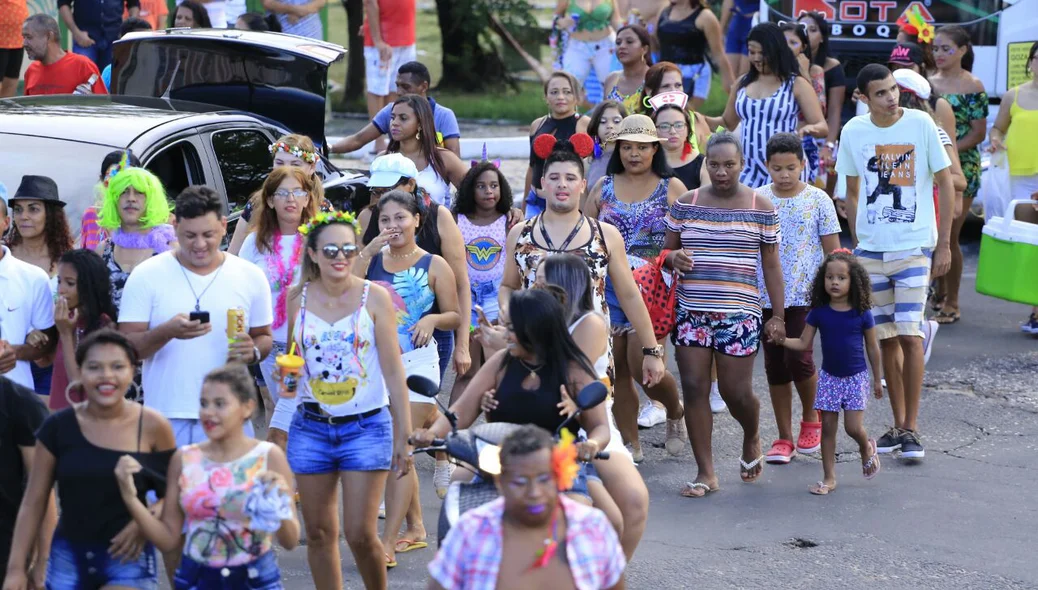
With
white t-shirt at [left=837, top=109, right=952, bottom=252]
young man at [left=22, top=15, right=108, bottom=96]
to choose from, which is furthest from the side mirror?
young man at [left=22, top=15, right=108, bottom=96]

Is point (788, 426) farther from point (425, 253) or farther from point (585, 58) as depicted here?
point (585, 58)

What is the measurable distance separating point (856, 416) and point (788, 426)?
656 mm

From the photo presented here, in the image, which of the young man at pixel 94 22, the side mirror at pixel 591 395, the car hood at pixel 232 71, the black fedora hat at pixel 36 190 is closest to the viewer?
the side mirror at pixel 591 395

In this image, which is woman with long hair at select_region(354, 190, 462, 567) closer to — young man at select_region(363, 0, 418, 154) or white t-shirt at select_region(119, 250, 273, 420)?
white t-shirt at select_region(119, 250, 273, 420)

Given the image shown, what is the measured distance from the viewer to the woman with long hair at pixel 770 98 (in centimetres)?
948

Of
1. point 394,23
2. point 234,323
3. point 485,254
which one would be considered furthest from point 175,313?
point 394,23

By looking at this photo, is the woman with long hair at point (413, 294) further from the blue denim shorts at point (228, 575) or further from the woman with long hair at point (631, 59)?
the woman with long hair at point (631, 59)

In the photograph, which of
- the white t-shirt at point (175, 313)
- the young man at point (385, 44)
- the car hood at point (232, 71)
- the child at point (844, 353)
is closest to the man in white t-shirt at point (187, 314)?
the white t-shirt at point (175, 313)

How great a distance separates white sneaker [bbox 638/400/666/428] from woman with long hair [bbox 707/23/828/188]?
1.90 meters

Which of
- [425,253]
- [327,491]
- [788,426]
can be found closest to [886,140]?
[788,426]

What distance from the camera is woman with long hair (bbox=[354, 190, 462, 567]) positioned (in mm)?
6668

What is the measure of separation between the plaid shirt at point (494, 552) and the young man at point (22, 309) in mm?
2403

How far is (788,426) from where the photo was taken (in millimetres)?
8070

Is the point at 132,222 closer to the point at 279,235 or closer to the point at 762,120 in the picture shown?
the point at 279,235
